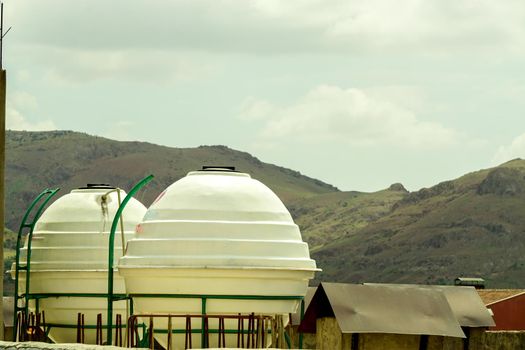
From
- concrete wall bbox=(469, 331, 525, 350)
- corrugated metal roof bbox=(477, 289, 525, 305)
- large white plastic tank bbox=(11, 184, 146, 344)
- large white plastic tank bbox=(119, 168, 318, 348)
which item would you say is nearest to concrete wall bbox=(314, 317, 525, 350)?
concrete wall bbox=(469, 331, 525, 350)

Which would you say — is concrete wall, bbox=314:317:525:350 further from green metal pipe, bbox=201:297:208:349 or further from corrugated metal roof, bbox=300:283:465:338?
green metal pipe, bbox=201:297:208:349

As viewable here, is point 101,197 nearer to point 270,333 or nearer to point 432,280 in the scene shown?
point 270,333

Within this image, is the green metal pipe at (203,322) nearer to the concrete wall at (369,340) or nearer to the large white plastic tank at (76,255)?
the large white plastic tank at (76,255)

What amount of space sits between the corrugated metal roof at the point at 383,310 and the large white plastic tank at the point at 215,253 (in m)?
5.83

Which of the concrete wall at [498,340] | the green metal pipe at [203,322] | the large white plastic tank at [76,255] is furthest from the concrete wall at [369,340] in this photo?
the green metal pipe at [203,322]

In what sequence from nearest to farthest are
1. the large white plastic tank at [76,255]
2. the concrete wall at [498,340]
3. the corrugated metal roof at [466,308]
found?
the large white plastic tank at [76,255], the concrete wall at [498,340], the corrugated metal roof at [466,308]

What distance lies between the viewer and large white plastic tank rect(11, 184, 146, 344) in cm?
2909

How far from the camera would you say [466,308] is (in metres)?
37.8

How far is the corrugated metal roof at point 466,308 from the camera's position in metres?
37.1

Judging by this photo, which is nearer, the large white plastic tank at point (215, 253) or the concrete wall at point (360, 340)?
the large white plastic tank at point (215, 253)

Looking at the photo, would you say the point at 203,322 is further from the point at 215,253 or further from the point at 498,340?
the point at 498,340

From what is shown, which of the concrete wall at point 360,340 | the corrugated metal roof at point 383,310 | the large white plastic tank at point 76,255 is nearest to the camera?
the large white plastic tank at point 76,255

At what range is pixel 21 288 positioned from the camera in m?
30.6

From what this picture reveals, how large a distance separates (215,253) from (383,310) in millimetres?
8521
